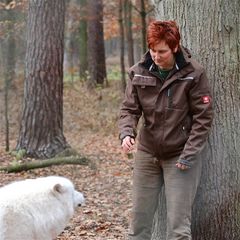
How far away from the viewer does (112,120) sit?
57.8 ft

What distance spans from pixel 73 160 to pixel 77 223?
140 inches

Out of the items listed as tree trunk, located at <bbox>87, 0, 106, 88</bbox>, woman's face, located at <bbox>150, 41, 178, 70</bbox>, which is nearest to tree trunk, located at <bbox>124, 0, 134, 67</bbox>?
tree trunk, located at <bbox>87, 0, 106, 88</bbox>

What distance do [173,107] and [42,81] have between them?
7243 millimetres

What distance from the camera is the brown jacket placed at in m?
4.53

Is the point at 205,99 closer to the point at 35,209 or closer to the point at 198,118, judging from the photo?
the point at 198,118

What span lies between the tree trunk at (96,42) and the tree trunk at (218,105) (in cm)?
1830

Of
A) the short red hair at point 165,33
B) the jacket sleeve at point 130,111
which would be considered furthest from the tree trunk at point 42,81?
the short red hair at point 165,33

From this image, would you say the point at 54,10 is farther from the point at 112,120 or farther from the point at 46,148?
the point at 112,120

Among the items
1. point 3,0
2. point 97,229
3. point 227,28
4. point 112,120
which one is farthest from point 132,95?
point 3,0

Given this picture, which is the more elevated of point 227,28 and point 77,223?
point 227,28

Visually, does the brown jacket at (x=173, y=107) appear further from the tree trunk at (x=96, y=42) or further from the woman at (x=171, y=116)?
the tree trunk at (x=96, y=42)

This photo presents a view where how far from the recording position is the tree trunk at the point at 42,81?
1134cm

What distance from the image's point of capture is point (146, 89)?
4633 millimetres

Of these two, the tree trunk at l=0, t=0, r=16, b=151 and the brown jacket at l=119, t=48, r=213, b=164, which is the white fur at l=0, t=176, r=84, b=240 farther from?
the tree trunk at l=0, t=0, r=16, b=151
